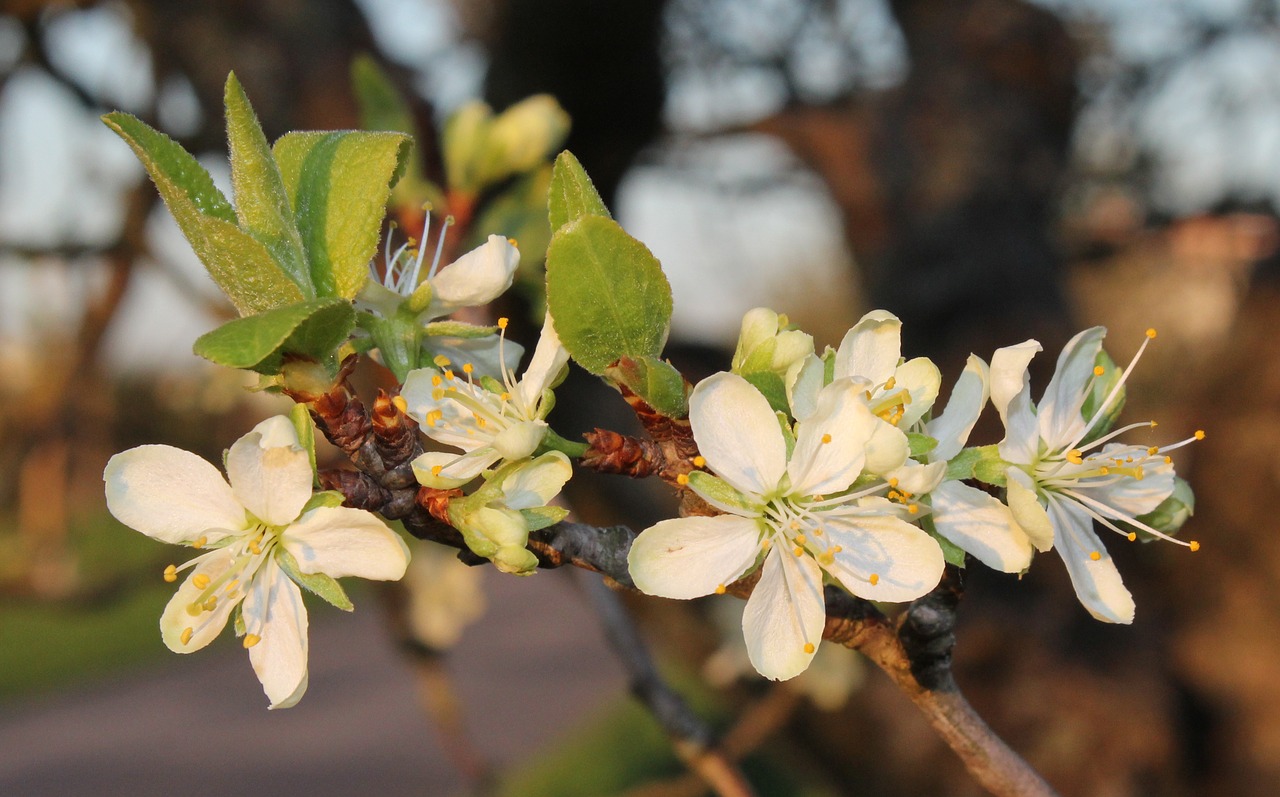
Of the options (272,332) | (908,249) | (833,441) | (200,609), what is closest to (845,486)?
(833,441)

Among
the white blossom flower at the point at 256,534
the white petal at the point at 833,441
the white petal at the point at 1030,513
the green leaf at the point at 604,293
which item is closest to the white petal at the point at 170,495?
the white blossom flower at the point at 256,534

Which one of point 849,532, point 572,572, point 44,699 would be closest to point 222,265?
point 849,532

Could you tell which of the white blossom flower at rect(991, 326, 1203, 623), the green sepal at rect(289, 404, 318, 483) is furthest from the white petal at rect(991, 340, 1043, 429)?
the green sepal at rect(289, 404, 318, 483)

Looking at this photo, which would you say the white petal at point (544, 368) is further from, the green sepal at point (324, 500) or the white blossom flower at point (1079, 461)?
the white blossom flower at point (1079, 461)

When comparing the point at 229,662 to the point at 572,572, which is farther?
the point at 229,662

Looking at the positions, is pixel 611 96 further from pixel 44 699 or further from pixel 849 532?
pixel 44 699

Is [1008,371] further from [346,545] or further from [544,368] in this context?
[346,545]

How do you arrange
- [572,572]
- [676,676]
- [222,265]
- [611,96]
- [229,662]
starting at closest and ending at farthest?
[222,265] < [572,572] < [611,96] < [676,676] < [229,662]
